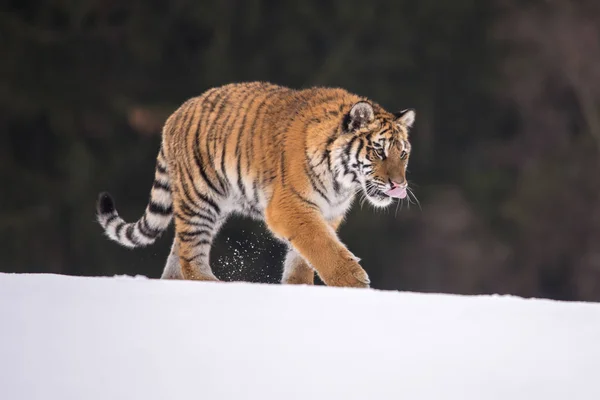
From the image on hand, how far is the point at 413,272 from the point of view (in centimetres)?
1362

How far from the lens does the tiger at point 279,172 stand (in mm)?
5141

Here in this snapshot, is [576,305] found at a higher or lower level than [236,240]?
higher

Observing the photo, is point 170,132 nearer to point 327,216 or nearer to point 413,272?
point 327,216

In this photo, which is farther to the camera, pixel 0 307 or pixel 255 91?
pixel 255 91

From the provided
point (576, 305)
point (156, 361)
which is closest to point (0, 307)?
point (156, 361)

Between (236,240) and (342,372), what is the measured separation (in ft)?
30.5

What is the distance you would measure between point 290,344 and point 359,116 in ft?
6.68

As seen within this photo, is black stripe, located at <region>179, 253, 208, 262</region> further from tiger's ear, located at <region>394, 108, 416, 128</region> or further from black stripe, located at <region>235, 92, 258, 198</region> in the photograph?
tiger's ear, located at <region>394, 108, 416, 128</region>

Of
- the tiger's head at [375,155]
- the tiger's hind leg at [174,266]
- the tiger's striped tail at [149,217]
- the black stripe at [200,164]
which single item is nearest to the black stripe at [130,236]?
the tiger's striped tail at [149,217]

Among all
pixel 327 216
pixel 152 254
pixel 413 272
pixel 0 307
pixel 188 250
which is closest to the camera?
pixel 0 307

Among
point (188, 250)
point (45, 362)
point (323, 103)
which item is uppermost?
point (323, 103)

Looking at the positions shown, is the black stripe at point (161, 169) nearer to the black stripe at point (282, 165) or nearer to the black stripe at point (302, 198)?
the black stripe at point (282, 165)

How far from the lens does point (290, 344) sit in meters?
3.35

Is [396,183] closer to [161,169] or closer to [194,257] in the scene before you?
[194,257]
